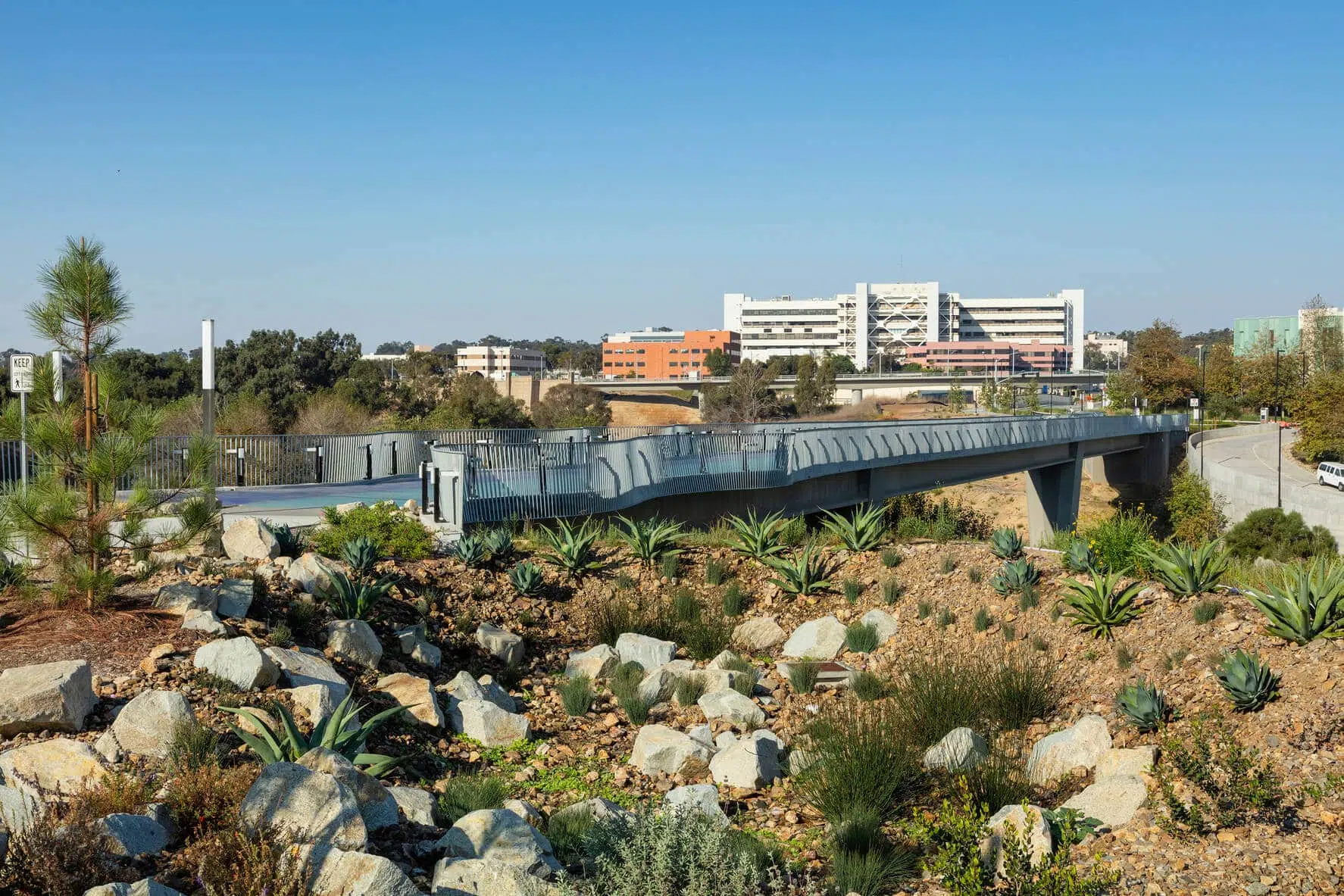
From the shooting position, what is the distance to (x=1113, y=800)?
775 centimetres

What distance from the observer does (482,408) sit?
59.3 metres

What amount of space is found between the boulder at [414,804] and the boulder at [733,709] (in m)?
3.96

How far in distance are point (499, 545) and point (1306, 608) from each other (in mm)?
9321

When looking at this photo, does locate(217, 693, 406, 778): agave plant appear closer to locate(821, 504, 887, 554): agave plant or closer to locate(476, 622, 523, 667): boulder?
locate(476, 622, 523, 667): boulder

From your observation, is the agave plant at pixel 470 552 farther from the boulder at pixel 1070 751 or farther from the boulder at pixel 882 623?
the boulder at pixel 1070 751

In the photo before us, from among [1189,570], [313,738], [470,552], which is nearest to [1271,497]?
[1189,570]

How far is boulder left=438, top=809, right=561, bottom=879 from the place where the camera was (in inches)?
246

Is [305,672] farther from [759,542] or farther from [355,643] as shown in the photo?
[759,542]

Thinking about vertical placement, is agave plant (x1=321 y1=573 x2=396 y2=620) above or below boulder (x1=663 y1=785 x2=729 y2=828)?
above

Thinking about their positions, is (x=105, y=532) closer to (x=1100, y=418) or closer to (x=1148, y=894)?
(x=1148, y=894)

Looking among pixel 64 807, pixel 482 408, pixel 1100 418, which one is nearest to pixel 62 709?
pixel 64 807

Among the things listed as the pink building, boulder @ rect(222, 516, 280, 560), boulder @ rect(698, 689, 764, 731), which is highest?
the pink building

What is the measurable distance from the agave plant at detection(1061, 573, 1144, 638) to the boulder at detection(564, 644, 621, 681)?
16.9 ft

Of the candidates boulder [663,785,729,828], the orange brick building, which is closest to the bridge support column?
boulder [663,785,729,828]
